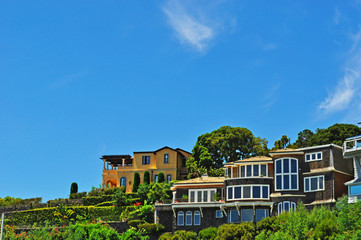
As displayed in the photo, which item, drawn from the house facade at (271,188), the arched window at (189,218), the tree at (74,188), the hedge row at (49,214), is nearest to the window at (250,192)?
the house facade at (271,188)

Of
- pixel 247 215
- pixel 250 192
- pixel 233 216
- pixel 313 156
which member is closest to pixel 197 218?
pixel 233 216

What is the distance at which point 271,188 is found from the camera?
2317 inches

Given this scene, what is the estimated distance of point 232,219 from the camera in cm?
5919

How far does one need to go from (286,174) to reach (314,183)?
2.89 m

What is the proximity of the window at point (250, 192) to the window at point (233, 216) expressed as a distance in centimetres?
139

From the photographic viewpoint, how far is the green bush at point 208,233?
5772 cm

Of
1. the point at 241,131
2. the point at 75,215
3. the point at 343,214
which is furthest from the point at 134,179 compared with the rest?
the point at 343,214

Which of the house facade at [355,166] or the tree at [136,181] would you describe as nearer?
the house facade at [355,166]

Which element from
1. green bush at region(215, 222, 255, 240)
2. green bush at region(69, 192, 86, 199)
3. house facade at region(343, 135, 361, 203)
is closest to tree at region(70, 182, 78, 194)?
green bush at region(69, 192, 86, 199)

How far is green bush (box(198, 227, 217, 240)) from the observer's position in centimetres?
5772

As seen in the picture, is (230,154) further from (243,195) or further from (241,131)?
(243,195)

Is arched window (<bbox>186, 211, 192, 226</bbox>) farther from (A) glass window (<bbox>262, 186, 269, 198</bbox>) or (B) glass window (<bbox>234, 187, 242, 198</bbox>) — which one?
(A) glass window (<bbox>262, 186, 269, 198</bbox>)

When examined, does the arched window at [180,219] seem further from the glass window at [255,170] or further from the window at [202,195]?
the glass window at [255,170]

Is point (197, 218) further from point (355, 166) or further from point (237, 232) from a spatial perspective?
point (355, 166)
